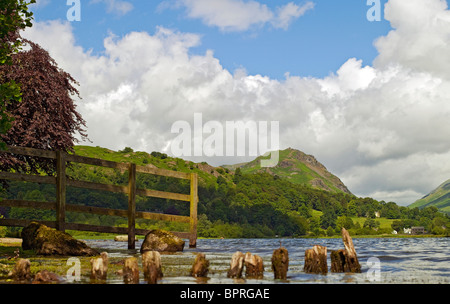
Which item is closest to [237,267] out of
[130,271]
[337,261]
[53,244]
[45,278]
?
[130,271]

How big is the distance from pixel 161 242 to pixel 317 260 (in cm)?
1068

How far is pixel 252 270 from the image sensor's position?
1080 centimetres

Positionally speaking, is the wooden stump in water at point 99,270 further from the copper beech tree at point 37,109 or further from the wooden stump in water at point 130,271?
the copper beech tree at point 37,109

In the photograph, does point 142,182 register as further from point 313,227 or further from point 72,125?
point 72,125

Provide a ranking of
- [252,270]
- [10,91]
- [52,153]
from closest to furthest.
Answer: [252,270] → [10,91] → [52,153]

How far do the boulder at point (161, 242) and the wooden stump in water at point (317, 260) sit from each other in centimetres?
1023

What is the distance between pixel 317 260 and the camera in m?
11.9

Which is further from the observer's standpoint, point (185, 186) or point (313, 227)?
point (313, 227)

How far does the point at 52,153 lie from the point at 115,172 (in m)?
136

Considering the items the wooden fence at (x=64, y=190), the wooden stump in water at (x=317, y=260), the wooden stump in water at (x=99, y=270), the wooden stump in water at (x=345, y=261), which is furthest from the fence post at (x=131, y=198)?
the wooden stump in water at (x=345, y=261)

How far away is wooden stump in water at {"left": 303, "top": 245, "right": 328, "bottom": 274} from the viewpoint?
11.8 meters

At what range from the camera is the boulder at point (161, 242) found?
68.6 ft

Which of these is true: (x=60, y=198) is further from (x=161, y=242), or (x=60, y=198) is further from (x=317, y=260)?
A: (x=317, y=260)
